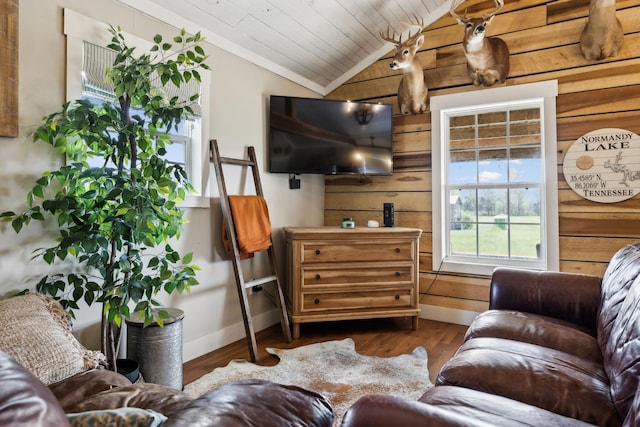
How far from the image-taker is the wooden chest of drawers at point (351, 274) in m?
3.04

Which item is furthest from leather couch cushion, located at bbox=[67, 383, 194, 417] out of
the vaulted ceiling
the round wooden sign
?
the round wooden sign

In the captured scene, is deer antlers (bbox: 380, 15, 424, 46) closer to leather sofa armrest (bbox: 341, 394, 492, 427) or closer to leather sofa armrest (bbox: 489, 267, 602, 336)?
leather sofa armrest (bbox: 489, 267, 602, 336)

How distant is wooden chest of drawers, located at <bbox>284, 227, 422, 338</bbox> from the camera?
120 inches

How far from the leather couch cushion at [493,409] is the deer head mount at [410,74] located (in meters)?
2.80

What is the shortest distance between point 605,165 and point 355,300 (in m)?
2.21

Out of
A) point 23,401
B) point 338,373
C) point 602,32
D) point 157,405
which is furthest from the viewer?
point 602,32

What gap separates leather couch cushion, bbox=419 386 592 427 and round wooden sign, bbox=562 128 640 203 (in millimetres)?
2345

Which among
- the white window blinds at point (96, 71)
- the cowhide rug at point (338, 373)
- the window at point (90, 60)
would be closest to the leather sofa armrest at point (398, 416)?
the cowhide rug at point (338, 373)

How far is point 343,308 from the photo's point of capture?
10.2 ft

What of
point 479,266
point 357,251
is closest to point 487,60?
point 479,266

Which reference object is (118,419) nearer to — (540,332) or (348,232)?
(540,332)

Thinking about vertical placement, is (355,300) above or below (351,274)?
below

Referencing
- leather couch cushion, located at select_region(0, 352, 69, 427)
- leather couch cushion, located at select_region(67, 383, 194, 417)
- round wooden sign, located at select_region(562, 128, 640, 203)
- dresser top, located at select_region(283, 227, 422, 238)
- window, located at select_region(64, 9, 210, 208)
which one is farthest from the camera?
dresser top, located at select_region(283, 227, 422, 238)

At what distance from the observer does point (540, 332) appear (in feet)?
5.72
